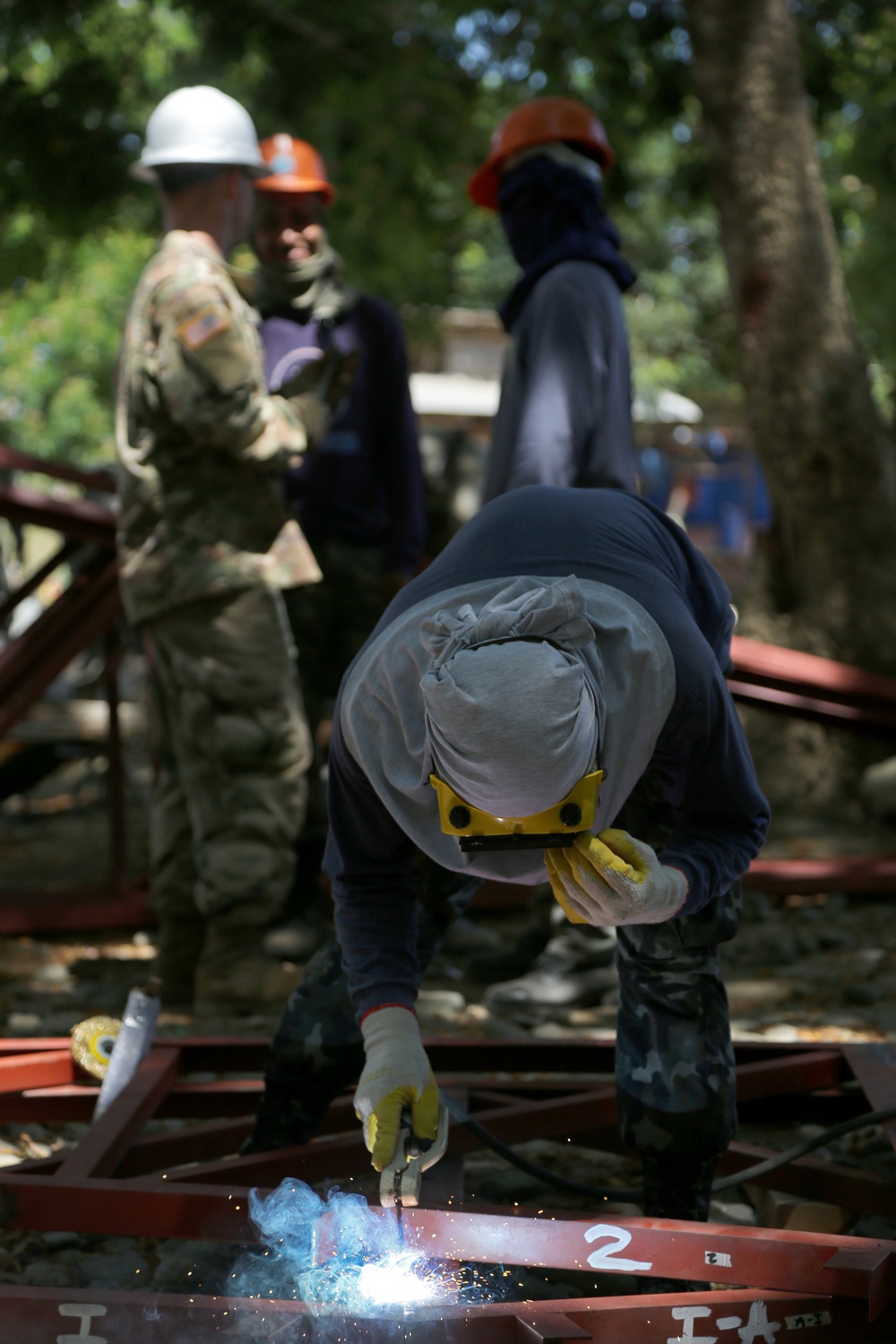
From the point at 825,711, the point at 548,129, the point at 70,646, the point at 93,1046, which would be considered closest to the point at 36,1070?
the point at 93,1046

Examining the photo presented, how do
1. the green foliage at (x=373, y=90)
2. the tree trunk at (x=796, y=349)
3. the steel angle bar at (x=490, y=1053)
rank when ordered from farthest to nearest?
the green foliage at (x=373, y=90)
the tree trunk at (x=796, y=349)
the steel angle bar at (x=490, y=1053)

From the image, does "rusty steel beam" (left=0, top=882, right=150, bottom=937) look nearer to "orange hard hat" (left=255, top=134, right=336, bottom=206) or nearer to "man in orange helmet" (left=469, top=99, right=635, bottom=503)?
"man in orange helmet" (left=469, top=99, right=635, bottom=503)

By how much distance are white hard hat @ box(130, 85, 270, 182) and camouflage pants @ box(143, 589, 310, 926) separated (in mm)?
1185

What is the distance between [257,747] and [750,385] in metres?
3.61

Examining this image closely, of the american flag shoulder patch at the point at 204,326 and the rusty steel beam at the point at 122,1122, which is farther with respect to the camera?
the american flag shoulder patch at the point at 204,326

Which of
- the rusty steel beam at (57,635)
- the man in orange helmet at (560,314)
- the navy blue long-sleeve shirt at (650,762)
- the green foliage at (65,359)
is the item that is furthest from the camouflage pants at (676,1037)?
the green foliage at (65,359)

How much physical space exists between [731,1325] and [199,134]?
3.14 m

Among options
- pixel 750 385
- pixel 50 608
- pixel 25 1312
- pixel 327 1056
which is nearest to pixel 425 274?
pixel 750 385

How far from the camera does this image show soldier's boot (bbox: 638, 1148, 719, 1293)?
2.08 m

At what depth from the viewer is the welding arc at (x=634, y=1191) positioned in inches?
90.4

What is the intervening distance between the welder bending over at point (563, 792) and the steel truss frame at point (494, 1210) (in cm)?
19

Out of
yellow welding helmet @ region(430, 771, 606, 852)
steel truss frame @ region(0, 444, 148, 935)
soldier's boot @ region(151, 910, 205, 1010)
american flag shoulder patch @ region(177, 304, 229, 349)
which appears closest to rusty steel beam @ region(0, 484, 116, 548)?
steel truss frame @ region(0, 444, 148, 935)

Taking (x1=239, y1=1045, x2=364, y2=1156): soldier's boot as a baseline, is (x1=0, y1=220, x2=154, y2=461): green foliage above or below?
above

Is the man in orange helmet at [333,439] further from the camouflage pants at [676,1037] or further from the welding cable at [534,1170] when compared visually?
the camouflage pants at [676,1037]
